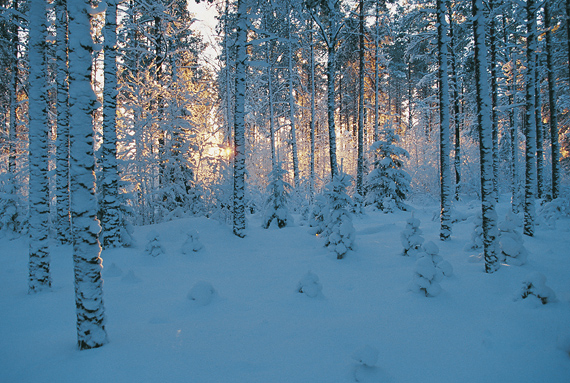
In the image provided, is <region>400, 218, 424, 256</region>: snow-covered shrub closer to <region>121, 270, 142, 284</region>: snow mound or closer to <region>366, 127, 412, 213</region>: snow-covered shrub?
<region>121, 270, 142, 284</region>: snow mound

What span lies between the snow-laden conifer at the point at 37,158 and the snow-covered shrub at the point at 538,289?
301 inches

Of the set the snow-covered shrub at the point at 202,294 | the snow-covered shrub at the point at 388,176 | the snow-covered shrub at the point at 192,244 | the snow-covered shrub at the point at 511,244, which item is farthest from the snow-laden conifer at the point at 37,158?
the snow-covered shrub at the point at 388,176

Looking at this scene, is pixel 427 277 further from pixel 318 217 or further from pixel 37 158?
pixel 37 158

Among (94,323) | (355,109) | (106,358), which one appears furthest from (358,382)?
(355,109)

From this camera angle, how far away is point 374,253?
7.21 m

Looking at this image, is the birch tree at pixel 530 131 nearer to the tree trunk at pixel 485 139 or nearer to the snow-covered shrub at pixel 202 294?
the tree trunk at pixel 485 139

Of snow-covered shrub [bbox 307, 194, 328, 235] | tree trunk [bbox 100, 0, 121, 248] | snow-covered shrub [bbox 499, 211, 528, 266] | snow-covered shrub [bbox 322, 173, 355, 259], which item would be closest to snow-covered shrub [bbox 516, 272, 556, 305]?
snow-covered shrub [bbox 499, 211, 528, 266]

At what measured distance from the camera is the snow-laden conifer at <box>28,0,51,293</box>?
476cm

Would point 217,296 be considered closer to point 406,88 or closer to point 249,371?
point 249,371

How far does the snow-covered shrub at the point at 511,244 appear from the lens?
565 cm

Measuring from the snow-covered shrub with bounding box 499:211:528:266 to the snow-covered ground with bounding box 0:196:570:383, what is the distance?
30 centimetres

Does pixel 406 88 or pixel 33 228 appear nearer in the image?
pixel 33 228

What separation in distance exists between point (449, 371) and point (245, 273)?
161 inches

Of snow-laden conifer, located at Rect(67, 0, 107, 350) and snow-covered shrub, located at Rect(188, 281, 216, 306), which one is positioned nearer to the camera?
snow-laden conifer, located at Rect(67, 0, 107, 350)
